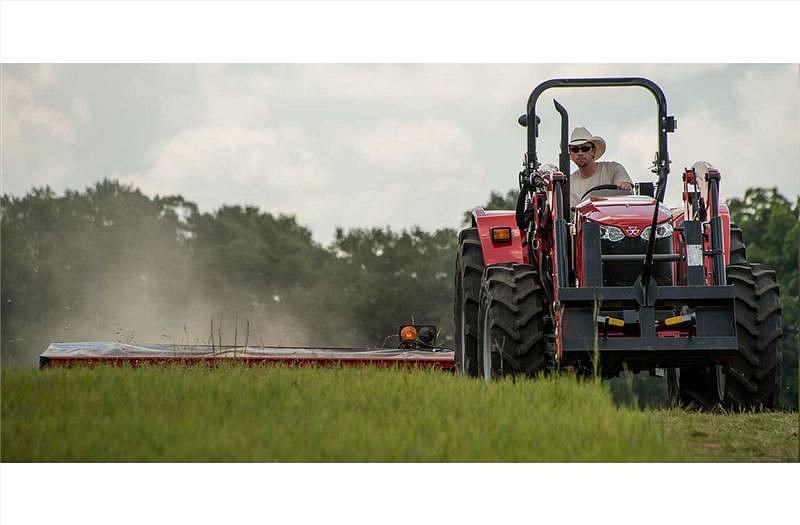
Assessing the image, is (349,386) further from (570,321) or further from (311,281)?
(311,281)

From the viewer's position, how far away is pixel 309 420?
20.6 feet

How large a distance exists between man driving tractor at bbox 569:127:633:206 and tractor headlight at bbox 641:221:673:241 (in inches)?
30.8

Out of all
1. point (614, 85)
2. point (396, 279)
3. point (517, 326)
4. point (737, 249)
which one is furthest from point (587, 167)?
point (396, 279)

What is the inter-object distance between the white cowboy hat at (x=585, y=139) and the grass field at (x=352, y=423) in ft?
7.29

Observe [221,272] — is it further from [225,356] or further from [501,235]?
[501,235]

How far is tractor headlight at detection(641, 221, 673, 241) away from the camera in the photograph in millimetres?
8227

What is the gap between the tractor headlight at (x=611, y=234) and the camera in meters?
8.22

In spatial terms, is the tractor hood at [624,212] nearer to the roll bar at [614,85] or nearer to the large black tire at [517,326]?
the roll bar at [614,85]

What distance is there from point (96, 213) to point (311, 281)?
10.1 meters

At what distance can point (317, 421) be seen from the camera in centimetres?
627

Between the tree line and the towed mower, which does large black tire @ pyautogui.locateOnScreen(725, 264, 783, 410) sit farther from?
the tree line

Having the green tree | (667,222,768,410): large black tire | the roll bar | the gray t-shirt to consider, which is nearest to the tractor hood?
the roll bar

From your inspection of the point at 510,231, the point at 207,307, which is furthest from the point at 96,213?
the point at 510,231

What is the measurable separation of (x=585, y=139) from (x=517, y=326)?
2.00 meters
